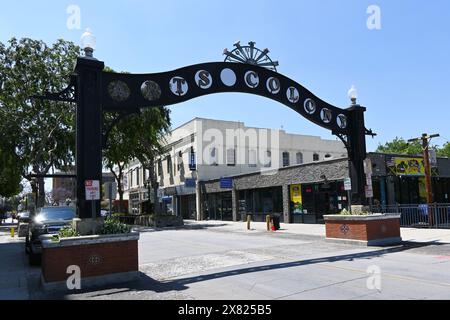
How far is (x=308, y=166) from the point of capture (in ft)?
92.9

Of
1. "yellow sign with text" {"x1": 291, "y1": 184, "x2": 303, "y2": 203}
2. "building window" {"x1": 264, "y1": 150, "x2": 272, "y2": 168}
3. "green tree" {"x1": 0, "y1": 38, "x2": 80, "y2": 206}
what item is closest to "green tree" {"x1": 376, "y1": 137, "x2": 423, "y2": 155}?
"building window" {"x1": 264, "y1": 150, "x2": 272, "y2": 168}

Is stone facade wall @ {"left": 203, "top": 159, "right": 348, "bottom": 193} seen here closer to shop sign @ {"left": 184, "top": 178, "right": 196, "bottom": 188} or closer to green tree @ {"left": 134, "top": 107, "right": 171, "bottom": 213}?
shop sign @ {"left": 184, "top": 178, "right": 196, "bottom": 188}

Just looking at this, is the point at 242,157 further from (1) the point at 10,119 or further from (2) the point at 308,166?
(1) the point at 10,119

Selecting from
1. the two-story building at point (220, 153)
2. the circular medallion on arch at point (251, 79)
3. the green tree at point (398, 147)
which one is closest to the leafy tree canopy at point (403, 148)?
the green tree at point (398, 147)

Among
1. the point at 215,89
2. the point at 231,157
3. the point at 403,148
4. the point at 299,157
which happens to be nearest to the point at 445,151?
the point at 403,148

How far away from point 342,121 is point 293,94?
295 cm

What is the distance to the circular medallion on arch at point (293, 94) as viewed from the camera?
46.1 feet

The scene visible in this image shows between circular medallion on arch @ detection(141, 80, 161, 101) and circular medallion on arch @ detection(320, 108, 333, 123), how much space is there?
21.6 feet

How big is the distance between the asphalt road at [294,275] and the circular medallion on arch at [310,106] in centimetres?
477

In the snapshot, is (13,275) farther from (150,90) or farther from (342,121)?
(342,121)

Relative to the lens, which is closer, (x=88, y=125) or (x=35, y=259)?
(x=88, y=125)

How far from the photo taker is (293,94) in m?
14.2

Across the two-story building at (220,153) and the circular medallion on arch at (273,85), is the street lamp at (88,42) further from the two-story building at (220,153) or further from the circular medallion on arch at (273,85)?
the two-story building at (220,153)

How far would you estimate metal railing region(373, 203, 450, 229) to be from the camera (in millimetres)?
20984
